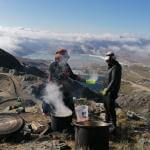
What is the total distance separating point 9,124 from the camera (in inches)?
395

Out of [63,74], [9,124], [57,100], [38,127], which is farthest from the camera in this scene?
[57,100]

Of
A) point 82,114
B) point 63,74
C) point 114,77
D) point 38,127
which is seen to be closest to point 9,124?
point 38,127

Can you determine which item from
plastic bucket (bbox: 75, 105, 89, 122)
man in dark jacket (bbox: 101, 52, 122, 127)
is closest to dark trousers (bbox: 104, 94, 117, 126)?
man in dark jacket (bbox: 101, 52, 122, 127)

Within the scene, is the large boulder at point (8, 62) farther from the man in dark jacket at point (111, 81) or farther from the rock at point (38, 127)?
the man in dark jacket at point (111, 81)

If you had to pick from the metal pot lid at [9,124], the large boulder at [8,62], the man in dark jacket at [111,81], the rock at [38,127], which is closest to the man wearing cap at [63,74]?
the rock at [38,127]

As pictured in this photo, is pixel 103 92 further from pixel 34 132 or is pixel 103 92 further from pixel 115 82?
pixel 34 132

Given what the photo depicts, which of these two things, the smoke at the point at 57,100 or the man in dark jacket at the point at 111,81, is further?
the smoke at the point at 57,100

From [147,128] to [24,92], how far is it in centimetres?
2979

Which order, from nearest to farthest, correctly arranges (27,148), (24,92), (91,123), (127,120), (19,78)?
(91,123), (27,148), (127,120), (24,92), (19,78)

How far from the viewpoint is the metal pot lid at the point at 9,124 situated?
31.7ft

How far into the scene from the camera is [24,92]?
133 ft

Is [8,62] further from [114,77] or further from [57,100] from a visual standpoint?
[114,77]

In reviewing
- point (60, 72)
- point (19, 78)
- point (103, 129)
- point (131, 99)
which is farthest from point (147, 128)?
point (131, 99)

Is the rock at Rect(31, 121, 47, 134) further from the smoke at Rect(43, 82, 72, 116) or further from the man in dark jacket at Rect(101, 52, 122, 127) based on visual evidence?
the man in dark jacket at Rect(101, 52, 122, 127)
